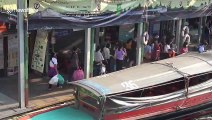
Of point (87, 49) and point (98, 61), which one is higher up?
point (87, 49)

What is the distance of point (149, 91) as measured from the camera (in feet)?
42.4

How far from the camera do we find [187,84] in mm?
12922

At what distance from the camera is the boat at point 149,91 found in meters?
11.7

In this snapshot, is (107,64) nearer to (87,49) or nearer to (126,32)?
(87,49)

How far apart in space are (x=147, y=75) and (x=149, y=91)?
0.56 metres

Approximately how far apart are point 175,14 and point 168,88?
7553 millimetres

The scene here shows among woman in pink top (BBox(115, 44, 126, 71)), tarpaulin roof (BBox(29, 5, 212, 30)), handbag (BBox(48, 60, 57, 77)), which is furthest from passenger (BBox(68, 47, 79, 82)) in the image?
woman in pink top (BBox(115, 44, 126, 71))

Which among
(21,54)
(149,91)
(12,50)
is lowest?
(149,91)

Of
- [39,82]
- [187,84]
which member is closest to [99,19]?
[39,82]

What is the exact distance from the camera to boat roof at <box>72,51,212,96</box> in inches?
468

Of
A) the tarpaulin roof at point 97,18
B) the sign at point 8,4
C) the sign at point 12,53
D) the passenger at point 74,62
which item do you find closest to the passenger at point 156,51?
the tarpaulin roof at point 97,18

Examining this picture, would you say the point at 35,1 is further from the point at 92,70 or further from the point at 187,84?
the point at 187,84

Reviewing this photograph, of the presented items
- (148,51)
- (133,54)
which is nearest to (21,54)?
(133,54)

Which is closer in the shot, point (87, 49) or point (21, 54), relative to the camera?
point (21, 54)
